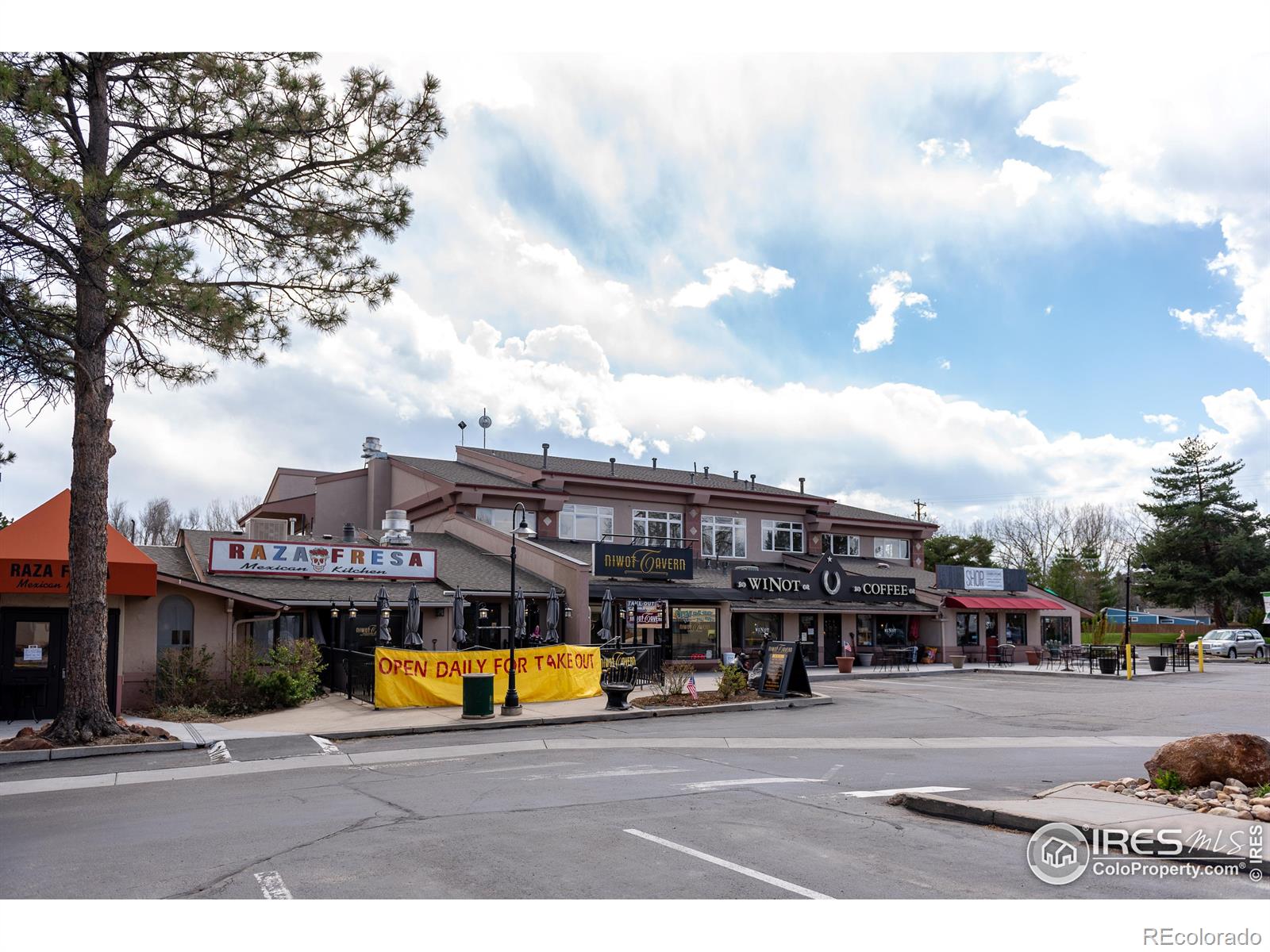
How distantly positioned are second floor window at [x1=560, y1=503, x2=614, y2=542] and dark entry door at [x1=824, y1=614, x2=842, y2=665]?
399 inches

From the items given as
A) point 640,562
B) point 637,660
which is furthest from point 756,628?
point 637,660

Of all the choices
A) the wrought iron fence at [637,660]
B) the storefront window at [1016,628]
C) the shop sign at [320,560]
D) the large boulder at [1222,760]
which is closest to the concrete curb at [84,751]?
the shop sign at [320,560]

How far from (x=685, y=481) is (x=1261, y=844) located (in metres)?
38.2

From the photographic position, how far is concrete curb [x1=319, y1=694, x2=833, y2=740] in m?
19.3

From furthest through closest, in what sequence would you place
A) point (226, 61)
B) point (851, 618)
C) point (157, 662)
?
point (851, 618) < point (157, 662) < point (226, 61)

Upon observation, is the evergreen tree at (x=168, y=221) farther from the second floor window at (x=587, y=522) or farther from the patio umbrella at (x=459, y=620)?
the second floor window at (x=587, y=522)

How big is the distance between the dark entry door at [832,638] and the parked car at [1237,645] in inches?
1008

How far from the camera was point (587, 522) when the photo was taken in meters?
39.8

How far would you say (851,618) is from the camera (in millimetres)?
41344

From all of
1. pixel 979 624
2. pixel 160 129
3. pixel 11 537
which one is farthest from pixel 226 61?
pixel 979 624

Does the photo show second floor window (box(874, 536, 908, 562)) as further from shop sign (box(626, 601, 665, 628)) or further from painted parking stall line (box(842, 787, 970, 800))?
painted parking stall line (box(842, 787, 970, 800))

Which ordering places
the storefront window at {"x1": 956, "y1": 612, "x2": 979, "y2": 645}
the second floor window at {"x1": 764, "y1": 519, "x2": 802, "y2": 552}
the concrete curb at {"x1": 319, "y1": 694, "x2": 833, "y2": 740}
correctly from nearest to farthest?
1. the concrete curb at {"x1": 319, "y1": 694, "x2": 833, "y2": 740}
2. the storefront window at {"x1": 956, "y1": 612, "x2": 979, "y2": 645}
3. the second floor window at {"x1": 764, "y1": 519, "x2": 802, "y2": 552}

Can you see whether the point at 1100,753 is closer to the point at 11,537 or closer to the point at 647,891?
the point at 647,891

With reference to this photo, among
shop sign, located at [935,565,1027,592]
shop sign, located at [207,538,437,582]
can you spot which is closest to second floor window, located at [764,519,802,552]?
shop sign, located at [935,565,1027,592]
